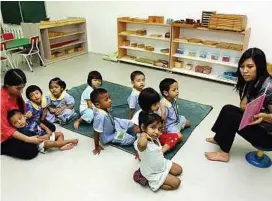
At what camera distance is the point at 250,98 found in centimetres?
202

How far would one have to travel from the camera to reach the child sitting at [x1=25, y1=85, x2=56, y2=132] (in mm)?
2346

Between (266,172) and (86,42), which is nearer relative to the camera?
(266,172)

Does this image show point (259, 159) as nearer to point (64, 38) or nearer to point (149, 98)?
point (149, 98)

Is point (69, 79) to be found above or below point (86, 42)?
below

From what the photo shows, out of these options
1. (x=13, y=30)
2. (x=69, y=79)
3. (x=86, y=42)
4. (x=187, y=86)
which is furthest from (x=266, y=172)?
(x=13, y=30)

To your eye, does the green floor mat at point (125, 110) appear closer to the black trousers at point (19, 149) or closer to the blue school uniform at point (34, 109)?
the blue school uniform at point (34, 109)

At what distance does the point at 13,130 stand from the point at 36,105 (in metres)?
0.42

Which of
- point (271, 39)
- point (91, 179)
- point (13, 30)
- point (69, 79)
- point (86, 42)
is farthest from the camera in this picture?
point (13, 30)

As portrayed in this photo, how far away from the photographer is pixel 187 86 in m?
3.71

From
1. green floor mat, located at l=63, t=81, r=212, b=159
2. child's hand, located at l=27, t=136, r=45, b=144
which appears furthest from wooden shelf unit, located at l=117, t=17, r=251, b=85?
child's hand, located at l=27, t=136, r=45, b=144

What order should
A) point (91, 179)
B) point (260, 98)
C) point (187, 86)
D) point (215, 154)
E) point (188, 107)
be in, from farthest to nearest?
1. point (187, 86)
2. point (188, 107)
3. point (215, 154)
4. point (91, 179)
5. point (260, 98)

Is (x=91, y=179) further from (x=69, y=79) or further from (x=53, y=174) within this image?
(x=69, y=79)

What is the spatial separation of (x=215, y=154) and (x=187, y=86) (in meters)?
1.70

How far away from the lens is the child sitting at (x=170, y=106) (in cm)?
222
